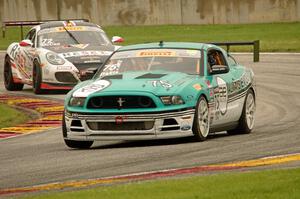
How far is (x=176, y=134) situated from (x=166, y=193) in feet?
15.3

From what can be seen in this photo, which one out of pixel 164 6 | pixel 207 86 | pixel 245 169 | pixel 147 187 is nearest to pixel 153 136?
pixel 207 86

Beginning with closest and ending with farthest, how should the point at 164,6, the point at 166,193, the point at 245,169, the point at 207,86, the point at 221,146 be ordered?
the point at 166,193 → the point at 245,169 → the point at 221,146 → the point at 207,86 → the point at 164,6

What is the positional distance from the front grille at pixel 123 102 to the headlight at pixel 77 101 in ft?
0.67

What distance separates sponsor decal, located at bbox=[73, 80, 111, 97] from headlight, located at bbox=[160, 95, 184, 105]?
2.63ft

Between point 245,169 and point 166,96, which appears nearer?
point 245,169

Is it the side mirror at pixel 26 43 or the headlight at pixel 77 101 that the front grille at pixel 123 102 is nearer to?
the headlight at pixel 77 101

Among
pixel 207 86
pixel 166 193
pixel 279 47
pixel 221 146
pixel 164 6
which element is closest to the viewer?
pixel 166 193

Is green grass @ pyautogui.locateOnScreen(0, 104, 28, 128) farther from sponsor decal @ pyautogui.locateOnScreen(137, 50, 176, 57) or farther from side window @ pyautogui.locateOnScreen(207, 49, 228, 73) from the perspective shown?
side window @ pyautogui.locateOnScreen(207, 49, 228, 73)

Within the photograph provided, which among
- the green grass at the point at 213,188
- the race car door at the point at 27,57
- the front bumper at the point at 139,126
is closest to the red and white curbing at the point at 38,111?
the race car door at the point at 27,57

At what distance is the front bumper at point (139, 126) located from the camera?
13.8m

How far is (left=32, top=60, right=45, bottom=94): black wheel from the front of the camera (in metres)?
24.3

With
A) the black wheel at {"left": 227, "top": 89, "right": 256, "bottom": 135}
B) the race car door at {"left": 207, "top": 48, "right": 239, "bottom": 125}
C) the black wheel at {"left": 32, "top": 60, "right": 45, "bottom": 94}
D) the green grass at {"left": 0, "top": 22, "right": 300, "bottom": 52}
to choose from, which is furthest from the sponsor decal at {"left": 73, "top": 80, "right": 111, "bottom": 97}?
the green grass at {"left": 0, "top": 22, "right": 300, "bottom": 52}

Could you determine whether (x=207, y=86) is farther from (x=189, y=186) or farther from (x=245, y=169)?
(x=189, y=186)

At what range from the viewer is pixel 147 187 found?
31.7 feet
